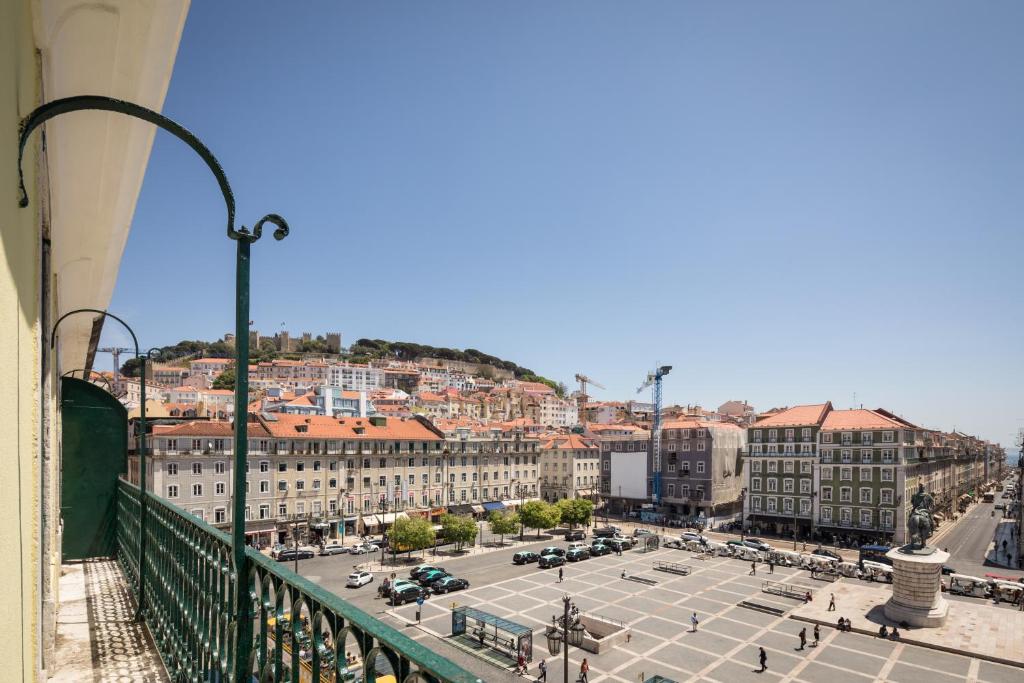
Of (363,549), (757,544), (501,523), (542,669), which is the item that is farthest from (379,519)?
(757,544)

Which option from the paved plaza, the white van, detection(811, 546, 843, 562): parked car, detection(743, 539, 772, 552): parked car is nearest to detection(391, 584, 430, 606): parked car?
the paved plaza

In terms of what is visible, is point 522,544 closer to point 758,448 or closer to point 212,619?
point 758,448

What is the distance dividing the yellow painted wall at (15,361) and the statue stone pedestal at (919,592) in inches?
1262

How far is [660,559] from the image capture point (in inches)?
1553

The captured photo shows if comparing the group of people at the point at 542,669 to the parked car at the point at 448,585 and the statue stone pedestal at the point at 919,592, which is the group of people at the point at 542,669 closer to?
the parked car at the point at 448,585

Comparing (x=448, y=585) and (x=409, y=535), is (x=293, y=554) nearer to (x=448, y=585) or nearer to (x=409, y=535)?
(x=409, y=535)

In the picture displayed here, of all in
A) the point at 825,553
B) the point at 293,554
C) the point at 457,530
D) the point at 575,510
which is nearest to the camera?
the point at 293,554

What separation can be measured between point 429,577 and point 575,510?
18.7 m

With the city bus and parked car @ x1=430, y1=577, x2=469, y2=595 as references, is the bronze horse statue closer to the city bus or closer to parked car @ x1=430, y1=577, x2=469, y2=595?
the city bus

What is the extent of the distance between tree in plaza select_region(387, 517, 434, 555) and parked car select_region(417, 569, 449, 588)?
487 centimetres

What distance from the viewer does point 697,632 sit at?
24.7 m

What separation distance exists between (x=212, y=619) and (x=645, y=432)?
64539 millimetres

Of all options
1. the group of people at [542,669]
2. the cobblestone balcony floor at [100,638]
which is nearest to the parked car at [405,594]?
the group of people at [542,669]

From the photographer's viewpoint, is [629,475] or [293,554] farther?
[629,475]
